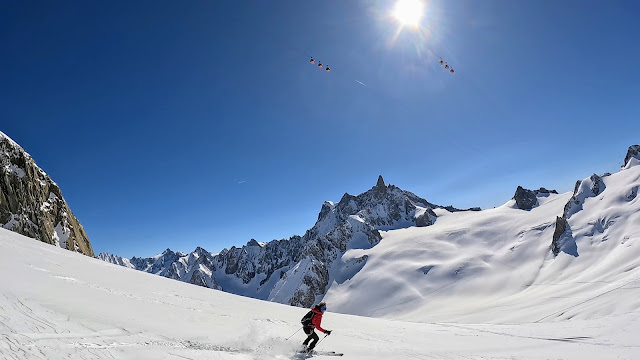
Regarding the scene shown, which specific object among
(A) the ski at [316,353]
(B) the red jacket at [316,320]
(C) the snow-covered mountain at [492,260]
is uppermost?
(C) the snow-covered mountain at [492,260]

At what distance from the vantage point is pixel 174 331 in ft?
35.8

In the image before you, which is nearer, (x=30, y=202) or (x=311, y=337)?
(x=311, y=337)

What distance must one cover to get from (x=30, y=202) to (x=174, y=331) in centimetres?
5072

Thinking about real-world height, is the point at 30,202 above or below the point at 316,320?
above

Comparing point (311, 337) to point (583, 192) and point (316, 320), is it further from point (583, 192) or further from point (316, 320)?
point (583, 192)

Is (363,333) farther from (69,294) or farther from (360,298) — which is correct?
(360,298)

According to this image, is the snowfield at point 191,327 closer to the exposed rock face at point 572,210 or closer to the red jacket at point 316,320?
the red jacket at point 316,320

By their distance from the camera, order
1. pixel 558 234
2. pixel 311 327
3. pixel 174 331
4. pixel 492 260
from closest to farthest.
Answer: pixel 174 331 → pixel 311 327 → pixel 558 234 → pixel 492 260

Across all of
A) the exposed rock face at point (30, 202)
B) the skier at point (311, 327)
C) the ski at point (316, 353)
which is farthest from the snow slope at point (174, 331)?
the exposed rock face at point (30, 202)

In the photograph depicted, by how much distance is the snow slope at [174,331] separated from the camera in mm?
8328

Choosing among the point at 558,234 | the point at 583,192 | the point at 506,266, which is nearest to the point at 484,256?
the point at 506,266

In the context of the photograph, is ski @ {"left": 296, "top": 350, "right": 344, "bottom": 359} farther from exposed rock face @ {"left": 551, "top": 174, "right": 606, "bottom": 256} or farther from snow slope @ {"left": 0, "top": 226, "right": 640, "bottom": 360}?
exposed rock face @ {"left": 551, "top": 174, "right": 606, "bottom": 256}

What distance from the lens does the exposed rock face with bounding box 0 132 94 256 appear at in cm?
4266

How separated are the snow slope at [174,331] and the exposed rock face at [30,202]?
116 feet
